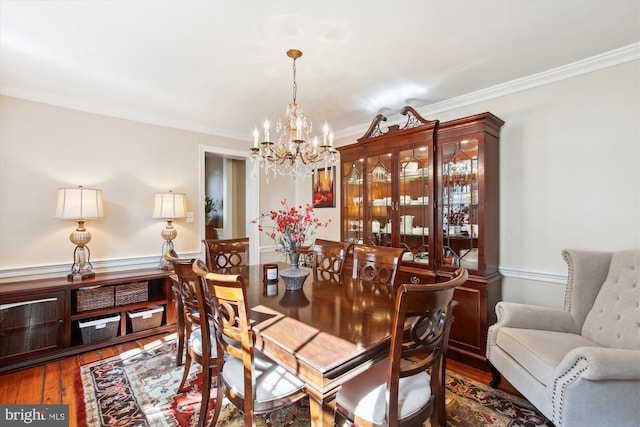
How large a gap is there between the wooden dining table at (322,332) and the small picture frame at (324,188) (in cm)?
239

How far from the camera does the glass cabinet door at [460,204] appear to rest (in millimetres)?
2576

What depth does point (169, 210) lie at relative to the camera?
11.1 feet

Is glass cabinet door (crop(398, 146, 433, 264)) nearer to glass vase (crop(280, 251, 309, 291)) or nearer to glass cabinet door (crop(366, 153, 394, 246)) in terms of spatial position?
glass cabinet door (crop(366, 153, 394, 246))

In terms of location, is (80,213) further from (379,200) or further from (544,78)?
(544,78)

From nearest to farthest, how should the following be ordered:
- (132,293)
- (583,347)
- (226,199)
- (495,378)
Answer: (583,347)
(495,378)
(132,293)
(226,199)

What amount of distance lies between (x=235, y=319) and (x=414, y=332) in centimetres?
84

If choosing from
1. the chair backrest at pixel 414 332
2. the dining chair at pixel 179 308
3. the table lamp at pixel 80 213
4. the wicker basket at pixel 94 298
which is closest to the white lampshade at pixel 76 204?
the table lamp at pixel 80 213

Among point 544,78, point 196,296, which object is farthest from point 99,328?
point 544,78

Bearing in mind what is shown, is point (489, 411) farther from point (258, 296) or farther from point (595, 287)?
point (258, 296)

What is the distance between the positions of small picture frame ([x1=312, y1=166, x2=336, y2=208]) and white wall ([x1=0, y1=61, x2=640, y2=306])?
5.56 feet

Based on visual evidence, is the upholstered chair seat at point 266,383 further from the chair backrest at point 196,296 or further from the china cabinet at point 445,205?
the china cabinet at point 445,205

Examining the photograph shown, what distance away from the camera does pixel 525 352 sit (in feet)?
5.97

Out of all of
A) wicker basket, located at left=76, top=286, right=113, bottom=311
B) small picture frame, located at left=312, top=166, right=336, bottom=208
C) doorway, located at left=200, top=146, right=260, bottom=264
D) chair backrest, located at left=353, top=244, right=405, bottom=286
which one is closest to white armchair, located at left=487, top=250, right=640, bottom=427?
chair backrest, located at left=353, top=244, right=405, bottom=286

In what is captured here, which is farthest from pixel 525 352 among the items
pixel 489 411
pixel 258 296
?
pixel 258 296
